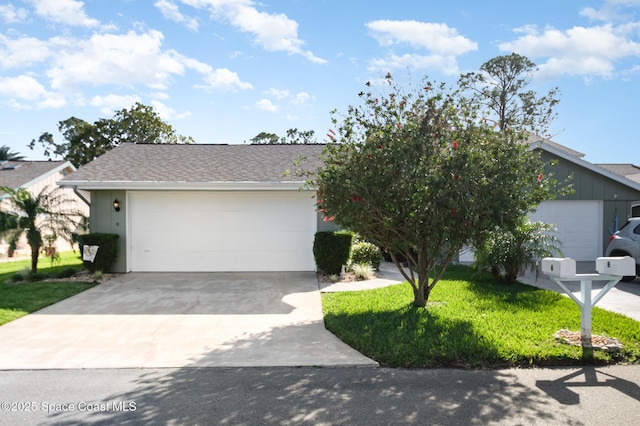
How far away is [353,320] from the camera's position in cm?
681

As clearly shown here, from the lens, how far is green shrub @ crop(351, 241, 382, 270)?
12031 mm

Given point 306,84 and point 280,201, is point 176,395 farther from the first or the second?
point 306,84

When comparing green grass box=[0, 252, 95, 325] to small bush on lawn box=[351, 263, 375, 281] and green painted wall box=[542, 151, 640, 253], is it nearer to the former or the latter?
small bush on lawn box=[351, 263, 375, 281]

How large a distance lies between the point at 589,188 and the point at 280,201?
9987mm

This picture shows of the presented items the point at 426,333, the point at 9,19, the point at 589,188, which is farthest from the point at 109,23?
the point at 589,188

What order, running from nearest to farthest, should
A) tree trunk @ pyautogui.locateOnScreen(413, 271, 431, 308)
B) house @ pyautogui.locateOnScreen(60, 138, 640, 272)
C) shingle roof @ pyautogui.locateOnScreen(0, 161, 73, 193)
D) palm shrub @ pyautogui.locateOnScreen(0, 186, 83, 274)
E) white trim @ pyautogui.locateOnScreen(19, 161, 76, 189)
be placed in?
tree trunk @ pyautogui.locateOnScreen(413, 271, 431, 308) → palm shrub @ pyautogui.locateOnScreen(0, 186, 83, 274) → house @ pyautogui.locateOnScreen(60, 138, 640, 272) → white trim @ pyautogui.locateOnScreen(19, 161, 76, 189) → shingle roof @ pyautogui.locateOnScreen(0, 161, 73, 193)

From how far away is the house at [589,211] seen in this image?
14430mm

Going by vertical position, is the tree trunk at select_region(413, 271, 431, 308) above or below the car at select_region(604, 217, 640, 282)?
below

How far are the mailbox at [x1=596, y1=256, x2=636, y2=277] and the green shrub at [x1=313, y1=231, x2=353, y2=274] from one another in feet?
20.3

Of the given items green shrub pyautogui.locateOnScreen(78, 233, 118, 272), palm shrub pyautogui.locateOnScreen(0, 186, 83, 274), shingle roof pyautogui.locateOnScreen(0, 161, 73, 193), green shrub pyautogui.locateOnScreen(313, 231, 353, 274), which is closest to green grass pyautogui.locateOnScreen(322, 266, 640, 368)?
green shrub pyautogui.locateOnScreen(313, 231, 353, 274)

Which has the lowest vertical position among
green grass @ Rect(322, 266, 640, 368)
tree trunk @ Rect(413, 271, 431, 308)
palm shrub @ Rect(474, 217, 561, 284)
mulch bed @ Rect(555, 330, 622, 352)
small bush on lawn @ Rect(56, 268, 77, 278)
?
small bush on lawn @ Rect(56, 268, 77, 278)

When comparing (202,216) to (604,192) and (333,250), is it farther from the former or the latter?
(604,192)

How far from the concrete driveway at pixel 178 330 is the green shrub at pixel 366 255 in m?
2.27

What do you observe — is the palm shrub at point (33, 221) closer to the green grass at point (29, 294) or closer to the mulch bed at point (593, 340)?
the green grass at point (29, 294)
